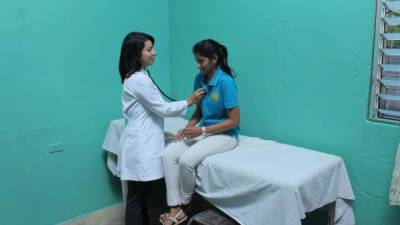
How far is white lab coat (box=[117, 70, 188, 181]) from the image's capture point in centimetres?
182

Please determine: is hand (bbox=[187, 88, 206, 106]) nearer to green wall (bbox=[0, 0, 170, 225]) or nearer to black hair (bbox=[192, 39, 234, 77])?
black hair (bbox=[192, 39, 234, 77])

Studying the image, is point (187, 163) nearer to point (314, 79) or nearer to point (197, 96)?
point (197, 96)

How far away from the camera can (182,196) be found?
72.2 inches

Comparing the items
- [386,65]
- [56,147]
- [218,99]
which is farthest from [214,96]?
[56,147]

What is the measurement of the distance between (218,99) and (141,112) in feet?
1.32

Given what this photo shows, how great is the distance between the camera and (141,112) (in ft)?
6.14

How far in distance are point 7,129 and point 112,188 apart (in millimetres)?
826

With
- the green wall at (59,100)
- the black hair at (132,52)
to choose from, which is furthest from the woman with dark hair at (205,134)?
the green wall at (59,100)

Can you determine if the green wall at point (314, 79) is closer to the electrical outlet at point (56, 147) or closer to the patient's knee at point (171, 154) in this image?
the patient's knee at point (171, 154)

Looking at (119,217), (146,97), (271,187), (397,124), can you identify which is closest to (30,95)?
(146,97)

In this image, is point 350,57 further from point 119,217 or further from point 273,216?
point 119,217

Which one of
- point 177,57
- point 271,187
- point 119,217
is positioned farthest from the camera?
point 177,57

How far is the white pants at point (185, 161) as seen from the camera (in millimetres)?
1768

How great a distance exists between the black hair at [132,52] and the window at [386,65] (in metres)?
1.09
